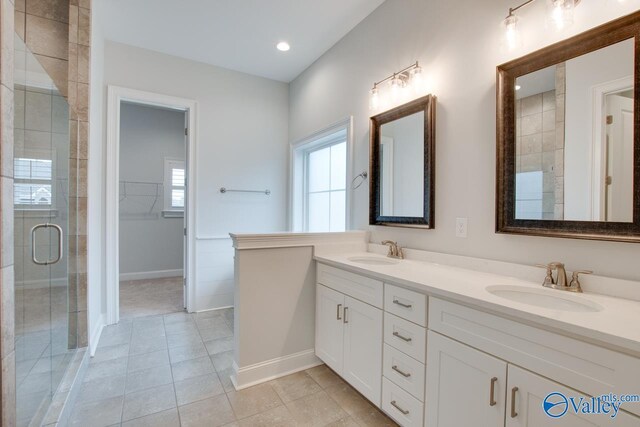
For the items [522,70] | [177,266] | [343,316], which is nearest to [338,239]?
[343,316]

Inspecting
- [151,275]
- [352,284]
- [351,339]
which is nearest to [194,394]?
[351,339]

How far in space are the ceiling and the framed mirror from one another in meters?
1.03

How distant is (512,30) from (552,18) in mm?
167

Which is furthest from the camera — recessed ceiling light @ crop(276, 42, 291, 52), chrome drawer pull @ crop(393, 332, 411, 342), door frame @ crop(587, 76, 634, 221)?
recessed ceiling light @ crop(276, 42, 291, 52)

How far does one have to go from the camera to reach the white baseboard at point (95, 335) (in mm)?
2338

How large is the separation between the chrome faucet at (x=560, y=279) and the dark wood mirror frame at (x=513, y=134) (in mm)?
146

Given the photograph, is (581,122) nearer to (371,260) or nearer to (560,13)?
(560,13)

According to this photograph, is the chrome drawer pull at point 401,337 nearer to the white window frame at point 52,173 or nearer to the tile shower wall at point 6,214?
the tile shower wall at point 6,214

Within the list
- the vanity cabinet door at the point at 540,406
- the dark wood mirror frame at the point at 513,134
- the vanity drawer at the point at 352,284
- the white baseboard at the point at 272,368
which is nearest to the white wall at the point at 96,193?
the white baseboard at the point at 272,368

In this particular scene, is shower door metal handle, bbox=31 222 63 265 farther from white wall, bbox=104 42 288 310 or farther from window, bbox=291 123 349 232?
window, bbox=291 123 349 232

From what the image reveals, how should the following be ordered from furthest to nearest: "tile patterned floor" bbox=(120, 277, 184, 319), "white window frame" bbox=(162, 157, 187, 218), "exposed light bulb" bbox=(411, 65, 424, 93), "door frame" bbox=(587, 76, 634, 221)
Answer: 1. "white window frame" bbox=(162, 157, 187, 218)
2. "tile patterned floor" bbox=(120, 277, 184, 319)
3. "exposed light bulb" bbox=(411, 65, 424, 93)
4. "door frame" bbox=(587, 76, 634, 221)

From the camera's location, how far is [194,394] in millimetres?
1879

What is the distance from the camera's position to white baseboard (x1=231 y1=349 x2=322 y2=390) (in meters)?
1.97

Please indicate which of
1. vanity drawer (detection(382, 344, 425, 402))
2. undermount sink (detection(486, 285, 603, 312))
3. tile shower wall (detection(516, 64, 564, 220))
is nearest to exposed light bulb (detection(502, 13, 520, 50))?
tile shower wall (detection(516, 64, 564, 220))
